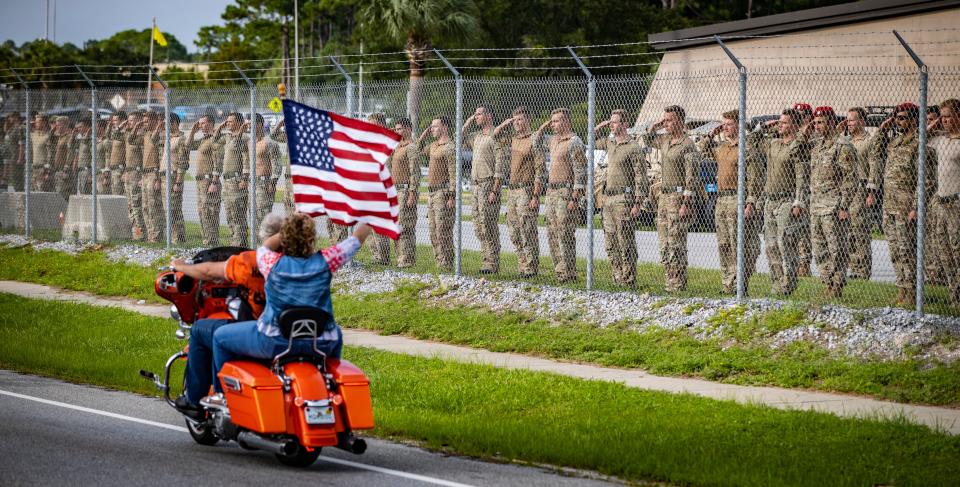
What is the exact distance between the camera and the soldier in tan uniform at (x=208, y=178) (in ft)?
66.7

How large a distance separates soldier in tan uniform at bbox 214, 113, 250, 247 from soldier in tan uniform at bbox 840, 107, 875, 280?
9.21 m

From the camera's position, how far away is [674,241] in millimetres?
14602

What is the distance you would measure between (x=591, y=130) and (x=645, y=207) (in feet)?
3.86

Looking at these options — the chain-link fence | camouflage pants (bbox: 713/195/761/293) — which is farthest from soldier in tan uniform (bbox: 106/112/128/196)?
camouflage pants (bbox: 713/195/761/293)

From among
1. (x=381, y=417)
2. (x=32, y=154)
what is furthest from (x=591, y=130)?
(x=32, y=154)

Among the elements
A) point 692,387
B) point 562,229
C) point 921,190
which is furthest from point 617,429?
point 562,229

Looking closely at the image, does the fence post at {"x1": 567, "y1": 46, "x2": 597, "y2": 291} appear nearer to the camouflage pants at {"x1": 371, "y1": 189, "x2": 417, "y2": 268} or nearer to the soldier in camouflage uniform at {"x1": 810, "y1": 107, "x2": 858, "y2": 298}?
the soldier in camouflage uniform at {"x1": 810, "y1": 107, "x2": 858, "y2": 298}

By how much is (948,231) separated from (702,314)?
2.53 meters

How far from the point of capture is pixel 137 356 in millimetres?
13133

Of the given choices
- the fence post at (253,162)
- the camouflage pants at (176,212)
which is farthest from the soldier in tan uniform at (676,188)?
the camouflage pants at (176,212)

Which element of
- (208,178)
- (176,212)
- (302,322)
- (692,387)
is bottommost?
(692,387)

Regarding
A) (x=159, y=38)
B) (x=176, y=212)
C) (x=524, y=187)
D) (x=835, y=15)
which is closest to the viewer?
(x=524, y=187)

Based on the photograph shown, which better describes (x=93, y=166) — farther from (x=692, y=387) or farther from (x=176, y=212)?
(x=692, y=387)

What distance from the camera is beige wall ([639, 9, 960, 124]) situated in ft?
86.4
